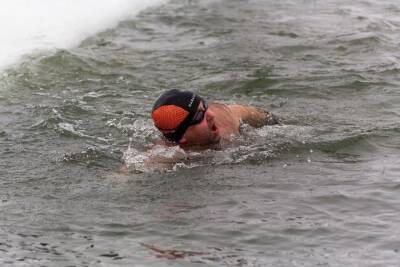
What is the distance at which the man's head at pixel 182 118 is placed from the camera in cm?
659

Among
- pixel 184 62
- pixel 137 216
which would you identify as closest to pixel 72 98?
pixel 184 62

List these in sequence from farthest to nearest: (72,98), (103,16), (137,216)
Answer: (103,16) → (72,98) → (137,216)

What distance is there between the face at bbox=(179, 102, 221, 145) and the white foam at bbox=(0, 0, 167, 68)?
4395mm

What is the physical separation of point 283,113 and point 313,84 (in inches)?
45.0

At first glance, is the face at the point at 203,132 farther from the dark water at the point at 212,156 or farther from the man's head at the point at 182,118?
the dark water at the point at 212,156

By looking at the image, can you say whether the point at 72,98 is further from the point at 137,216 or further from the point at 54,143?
the point at 137,216

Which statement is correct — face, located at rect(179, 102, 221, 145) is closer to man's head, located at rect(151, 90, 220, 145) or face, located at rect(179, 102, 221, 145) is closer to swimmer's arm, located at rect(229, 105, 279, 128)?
man's head, located at rect(151, 90, 220, 145)

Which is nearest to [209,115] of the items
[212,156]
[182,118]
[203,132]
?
[203,132]

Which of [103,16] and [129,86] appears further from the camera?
[103,16]

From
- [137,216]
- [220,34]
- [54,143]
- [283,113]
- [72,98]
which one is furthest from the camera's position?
[220,34]

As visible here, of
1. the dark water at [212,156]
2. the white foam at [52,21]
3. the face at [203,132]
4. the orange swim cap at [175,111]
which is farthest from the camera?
the white foam at [52,21]

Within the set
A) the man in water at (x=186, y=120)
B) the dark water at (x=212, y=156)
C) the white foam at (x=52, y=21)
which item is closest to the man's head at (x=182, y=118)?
the man in water at (x=186, y=120)

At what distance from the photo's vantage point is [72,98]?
29.9ft

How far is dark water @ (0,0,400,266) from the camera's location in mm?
5172
